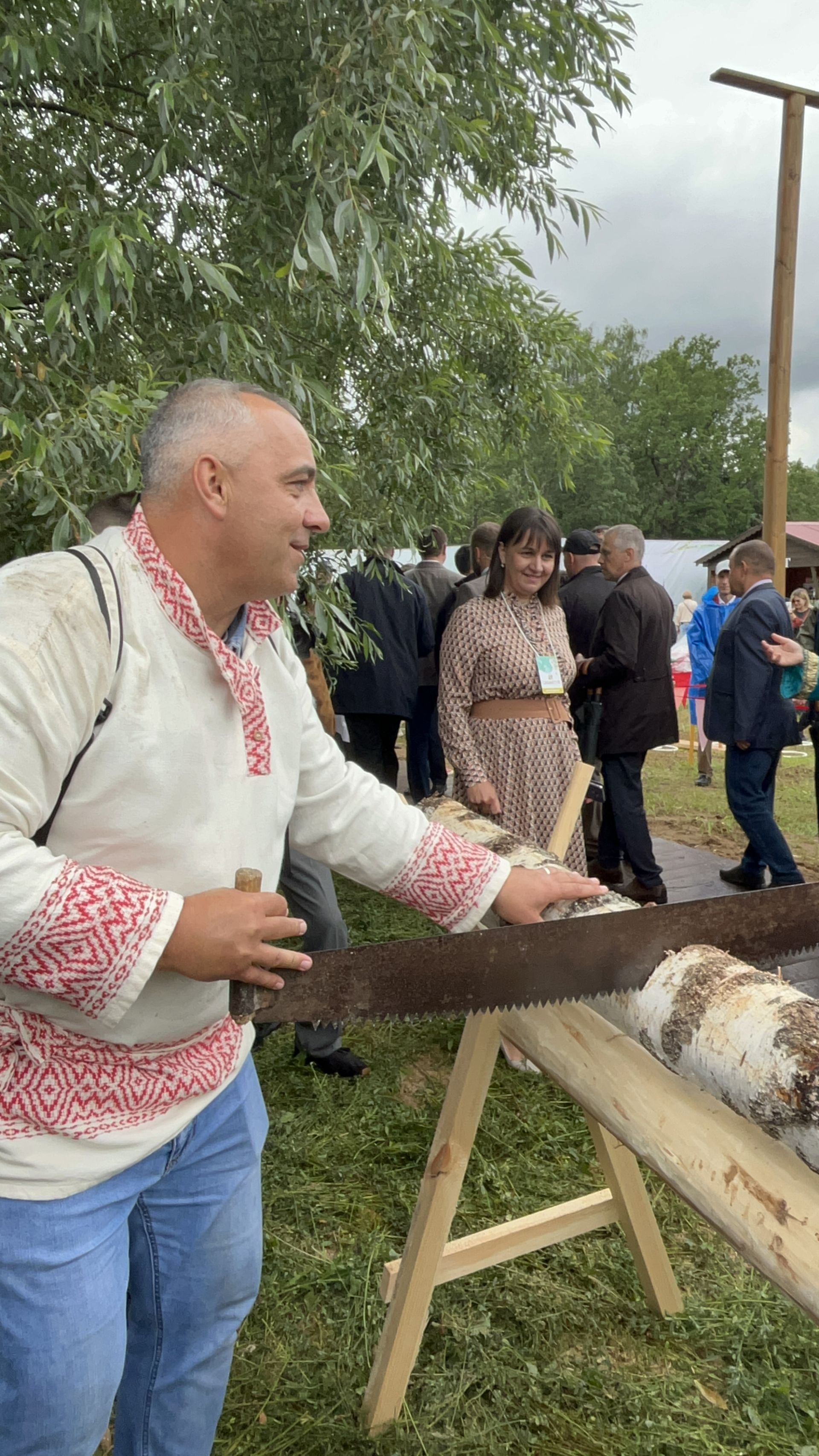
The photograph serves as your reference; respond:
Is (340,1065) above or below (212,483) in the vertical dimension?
below

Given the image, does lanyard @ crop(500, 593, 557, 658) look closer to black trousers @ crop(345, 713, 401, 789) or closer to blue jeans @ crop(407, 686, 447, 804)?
black trousers @ crop(345, 713, 401, 789)

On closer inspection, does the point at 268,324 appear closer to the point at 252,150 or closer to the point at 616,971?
the point at 252,150

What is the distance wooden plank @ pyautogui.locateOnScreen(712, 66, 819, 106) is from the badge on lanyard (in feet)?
16.8

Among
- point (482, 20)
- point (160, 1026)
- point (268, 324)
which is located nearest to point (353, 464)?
point (268, 324)

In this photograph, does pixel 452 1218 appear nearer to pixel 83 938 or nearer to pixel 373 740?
pixel 83 938

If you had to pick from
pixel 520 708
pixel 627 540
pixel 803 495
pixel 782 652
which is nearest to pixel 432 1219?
pixel 520 708

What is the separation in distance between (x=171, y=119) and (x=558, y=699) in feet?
8.64

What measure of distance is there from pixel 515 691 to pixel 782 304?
4.88m

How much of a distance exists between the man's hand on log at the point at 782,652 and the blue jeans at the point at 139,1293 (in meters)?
4.76

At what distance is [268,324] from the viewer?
3.68 meters

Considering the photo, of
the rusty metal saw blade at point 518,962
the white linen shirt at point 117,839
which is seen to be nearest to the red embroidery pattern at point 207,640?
the white linen shirt at point 117,839

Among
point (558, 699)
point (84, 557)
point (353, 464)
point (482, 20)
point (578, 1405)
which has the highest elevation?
point (482, 20)

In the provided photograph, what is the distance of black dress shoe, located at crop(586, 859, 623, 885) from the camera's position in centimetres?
651

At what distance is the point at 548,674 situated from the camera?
4.03m
